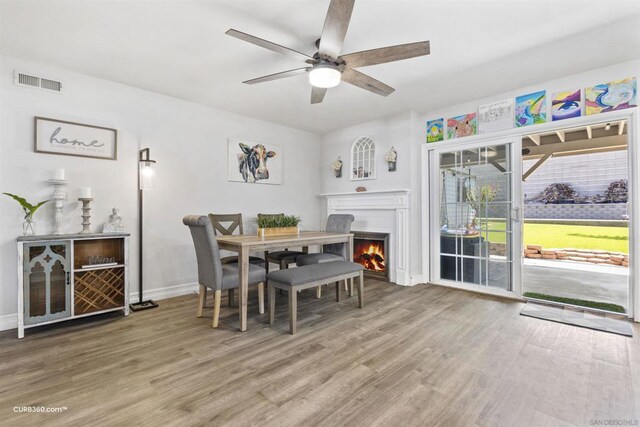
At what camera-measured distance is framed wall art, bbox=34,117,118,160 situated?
9.32 feet

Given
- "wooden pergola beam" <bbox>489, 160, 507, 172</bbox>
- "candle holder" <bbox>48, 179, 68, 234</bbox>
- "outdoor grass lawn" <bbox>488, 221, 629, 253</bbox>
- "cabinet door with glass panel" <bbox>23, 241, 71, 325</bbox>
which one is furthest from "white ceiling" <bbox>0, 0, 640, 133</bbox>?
"outdoor grass lawn" <bbox>488, 221, 629, 253</bbox>

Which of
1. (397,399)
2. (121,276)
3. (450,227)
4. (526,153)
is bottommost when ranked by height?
(397,399)

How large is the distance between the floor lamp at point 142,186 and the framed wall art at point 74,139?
327 mm

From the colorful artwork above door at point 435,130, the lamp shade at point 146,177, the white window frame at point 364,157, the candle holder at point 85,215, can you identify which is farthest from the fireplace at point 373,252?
the candle holder at point 85,215

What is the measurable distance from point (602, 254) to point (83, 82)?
30.3ft

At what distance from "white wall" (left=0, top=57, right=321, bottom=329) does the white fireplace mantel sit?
4.32 ft

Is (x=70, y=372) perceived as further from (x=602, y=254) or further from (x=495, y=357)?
(x=602, y=254)

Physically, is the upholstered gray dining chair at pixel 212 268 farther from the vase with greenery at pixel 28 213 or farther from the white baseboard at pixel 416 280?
the white baseboard at pixel 416 280

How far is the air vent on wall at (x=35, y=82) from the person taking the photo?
274cm

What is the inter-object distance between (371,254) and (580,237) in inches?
236

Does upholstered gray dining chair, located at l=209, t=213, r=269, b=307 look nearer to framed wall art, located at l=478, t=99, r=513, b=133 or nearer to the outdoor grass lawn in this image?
framed wall art, located at l=478, t=99, r=513, b=133

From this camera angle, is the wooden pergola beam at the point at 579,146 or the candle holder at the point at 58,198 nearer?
the candle holder at the point at 58,198

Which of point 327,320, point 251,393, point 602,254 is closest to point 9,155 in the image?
point 251,393

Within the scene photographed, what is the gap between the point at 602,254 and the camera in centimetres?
603
